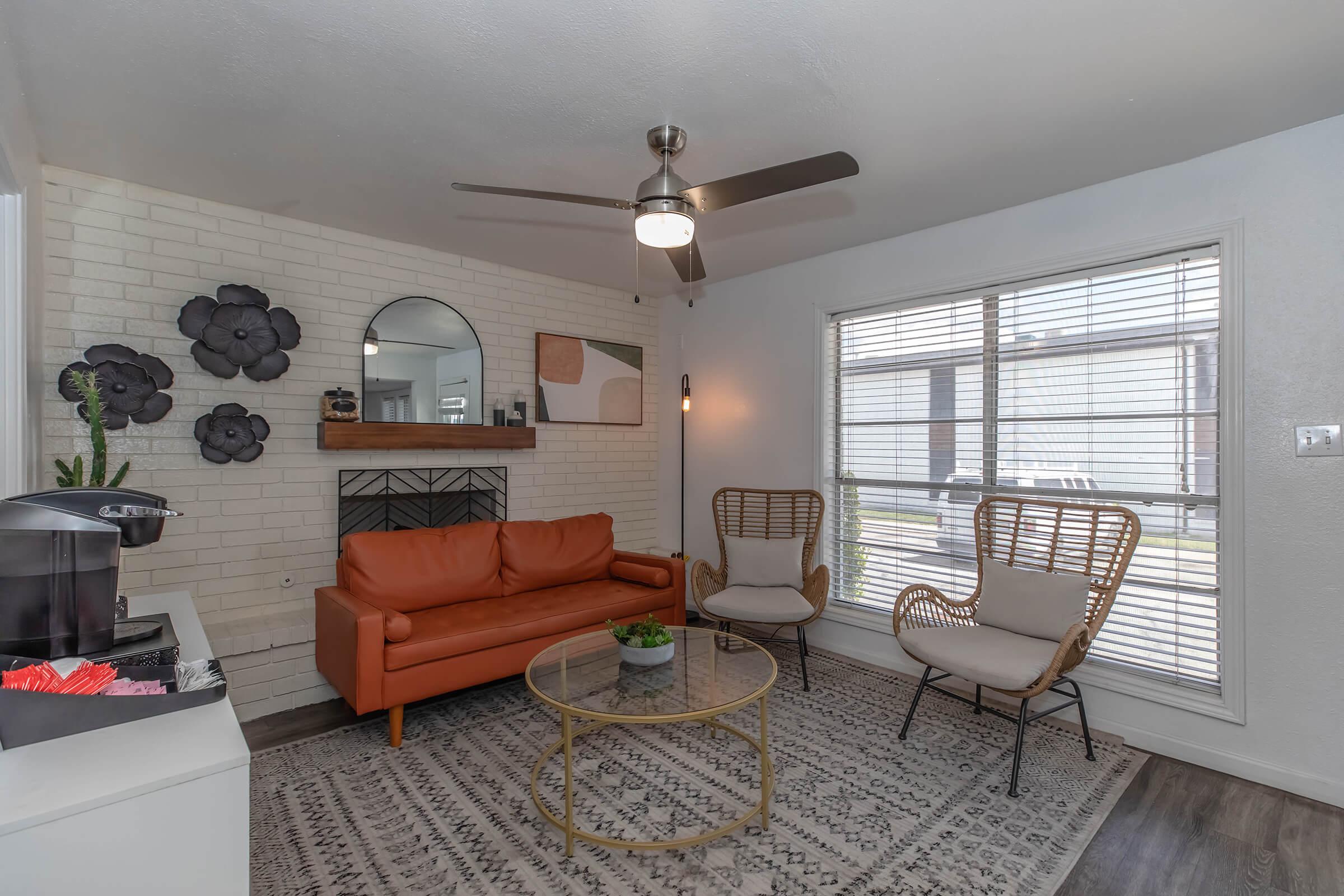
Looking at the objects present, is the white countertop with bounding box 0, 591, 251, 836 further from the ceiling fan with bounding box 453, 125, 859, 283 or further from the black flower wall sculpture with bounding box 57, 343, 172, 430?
the black flower wall sculpture with bounding box 57, 343, 172, 430

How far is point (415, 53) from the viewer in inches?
82.1

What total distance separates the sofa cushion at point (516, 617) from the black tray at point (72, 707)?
5.42 ft

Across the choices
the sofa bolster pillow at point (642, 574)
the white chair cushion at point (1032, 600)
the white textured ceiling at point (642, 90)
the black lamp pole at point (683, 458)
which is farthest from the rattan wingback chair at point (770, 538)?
the white textured ceiling at point (642, 90)

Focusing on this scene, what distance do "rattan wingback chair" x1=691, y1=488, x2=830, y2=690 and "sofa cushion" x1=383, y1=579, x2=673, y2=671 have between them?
1.05 ft

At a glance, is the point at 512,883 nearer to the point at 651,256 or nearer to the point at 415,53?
the point at 415,53

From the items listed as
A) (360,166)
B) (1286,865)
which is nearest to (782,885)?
(1286,865)

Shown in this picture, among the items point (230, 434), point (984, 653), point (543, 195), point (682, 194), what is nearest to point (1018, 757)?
point (984, 653)

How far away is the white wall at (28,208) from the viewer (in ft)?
6.88

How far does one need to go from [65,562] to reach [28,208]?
211 centimetres

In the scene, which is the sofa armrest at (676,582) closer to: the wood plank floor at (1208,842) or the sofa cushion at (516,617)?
the sofa cushion at (516,617)

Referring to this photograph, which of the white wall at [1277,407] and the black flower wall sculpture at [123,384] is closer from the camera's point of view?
the white wall at [1277,407]

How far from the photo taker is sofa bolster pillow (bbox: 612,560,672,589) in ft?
13.2

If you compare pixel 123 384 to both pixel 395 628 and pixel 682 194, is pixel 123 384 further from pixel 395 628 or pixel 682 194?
pixel 682 194

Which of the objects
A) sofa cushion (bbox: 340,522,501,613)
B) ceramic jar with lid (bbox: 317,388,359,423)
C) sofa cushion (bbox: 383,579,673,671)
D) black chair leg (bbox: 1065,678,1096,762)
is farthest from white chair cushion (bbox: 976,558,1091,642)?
ceramic jar with lid (bbox: 317,388,359,423)
